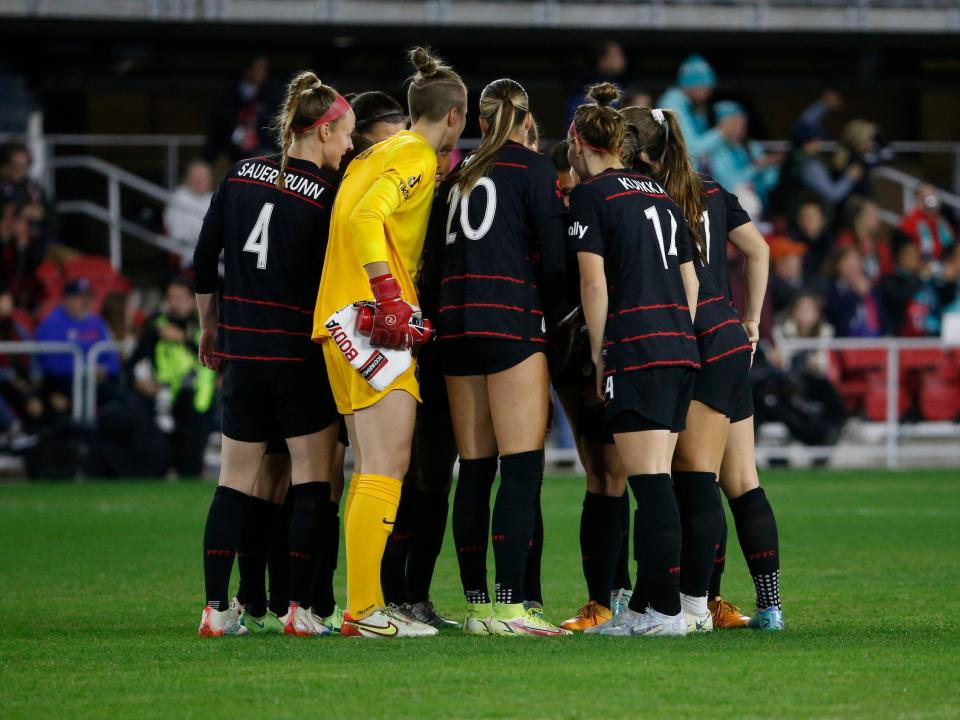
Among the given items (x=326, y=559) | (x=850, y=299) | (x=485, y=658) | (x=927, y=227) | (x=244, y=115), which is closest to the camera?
(x=485, y=658)

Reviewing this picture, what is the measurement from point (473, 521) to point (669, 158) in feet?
5.61

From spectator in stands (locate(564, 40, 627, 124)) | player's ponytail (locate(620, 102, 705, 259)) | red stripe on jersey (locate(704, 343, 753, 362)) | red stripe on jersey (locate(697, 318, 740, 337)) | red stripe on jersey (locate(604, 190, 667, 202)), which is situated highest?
spectator in stands (locate(564, 40, 627, 124))

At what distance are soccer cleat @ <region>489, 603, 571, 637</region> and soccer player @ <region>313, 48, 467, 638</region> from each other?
263 millimetres

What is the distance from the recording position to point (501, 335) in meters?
6.74

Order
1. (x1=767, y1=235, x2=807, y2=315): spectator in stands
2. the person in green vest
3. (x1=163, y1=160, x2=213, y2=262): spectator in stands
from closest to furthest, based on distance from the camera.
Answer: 1. the person in green vest
2. (x1=767, y1=235, x2=807, y2=315): spectator in stands
3. (x1=163, y1=160, x2=213, y2=262): spectator in stands

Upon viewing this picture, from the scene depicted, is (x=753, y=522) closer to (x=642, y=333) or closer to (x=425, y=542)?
(x=642, y=333)

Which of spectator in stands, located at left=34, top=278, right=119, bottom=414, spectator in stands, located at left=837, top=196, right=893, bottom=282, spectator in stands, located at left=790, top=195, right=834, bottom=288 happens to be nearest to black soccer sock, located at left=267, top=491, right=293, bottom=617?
spectator in stands, located at left=34, top=278, right=119, bottom=414

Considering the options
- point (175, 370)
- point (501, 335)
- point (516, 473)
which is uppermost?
point (501, 335)

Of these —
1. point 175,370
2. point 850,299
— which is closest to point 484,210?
point 175,370

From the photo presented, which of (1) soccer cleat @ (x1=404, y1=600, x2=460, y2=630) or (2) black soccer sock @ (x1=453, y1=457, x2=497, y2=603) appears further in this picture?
(1) soccer cleat @ (x1=404, y1=600, x2=460, y2=630)

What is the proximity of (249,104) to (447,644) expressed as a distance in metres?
12.2

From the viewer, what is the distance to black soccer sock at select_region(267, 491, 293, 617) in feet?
24.1

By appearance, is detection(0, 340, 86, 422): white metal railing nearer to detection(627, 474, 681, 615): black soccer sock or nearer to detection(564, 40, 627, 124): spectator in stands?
detection(564, 40, 627, 124): spectator in stands

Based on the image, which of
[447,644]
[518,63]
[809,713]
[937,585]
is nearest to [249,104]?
[518,63]
